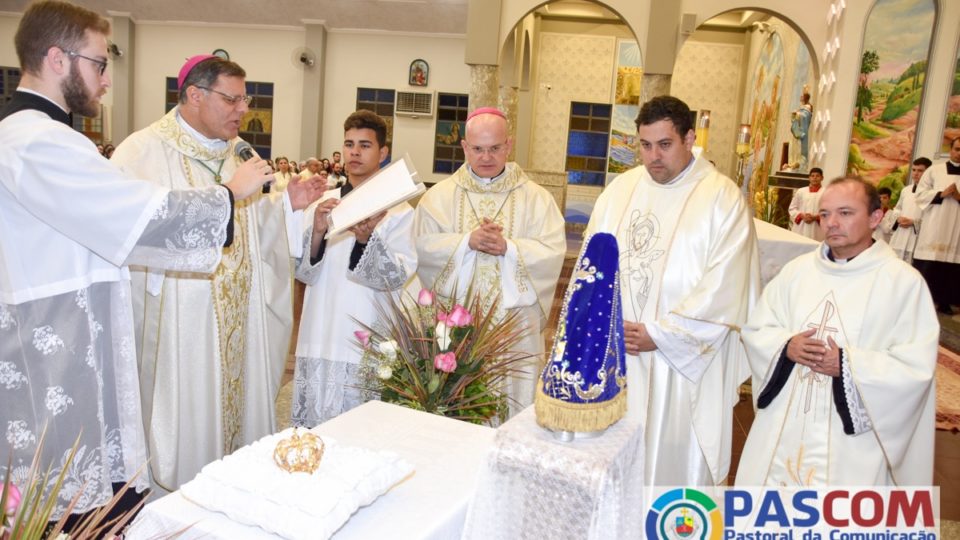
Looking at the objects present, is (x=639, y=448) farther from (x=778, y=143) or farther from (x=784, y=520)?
(x=778, y=143)

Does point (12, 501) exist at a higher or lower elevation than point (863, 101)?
lower

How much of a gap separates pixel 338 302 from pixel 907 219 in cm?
882

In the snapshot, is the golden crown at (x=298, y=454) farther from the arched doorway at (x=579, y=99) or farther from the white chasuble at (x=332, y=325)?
the arched doorway at (x=579, y=99)

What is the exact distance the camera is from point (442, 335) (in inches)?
101

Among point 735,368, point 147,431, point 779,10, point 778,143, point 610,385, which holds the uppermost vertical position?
point 779,10

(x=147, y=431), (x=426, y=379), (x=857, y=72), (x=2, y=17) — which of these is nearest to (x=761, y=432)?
(x=426, y=379)

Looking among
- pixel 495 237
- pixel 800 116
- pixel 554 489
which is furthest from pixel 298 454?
pixel 800 116

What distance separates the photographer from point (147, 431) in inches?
113

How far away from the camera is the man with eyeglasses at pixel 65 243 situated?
84.0 inches

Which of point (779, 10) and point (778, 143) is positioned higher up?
point (779, 10)

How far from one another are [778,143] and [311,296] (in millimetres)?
14108

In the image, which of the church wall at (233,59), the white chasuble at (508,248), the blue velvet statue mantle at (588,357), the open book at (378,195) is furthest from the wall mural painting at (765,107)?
the blue velvet statue mantle at (588,357)

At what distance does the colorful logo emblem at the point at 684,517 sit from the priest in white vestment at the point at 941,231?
8043 millimetres

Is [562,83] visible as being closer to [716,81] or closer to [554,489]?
[716,81]
